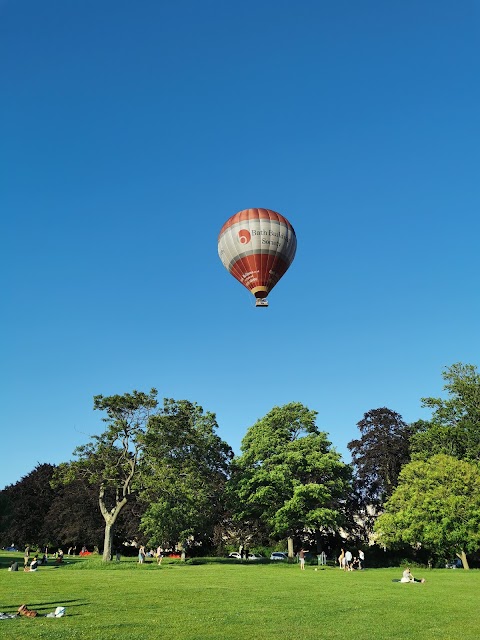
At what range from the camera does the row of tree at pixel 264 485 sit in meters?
46.2

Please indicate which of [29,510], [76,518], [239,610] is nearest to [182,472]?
[76,518]

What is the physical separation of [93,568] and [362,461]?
125 ft

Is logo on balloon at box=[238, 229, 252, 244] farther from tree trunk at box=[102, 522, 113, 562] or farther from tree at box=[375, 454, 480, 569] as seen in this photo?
tree at box=[375, 454, 480, 569]

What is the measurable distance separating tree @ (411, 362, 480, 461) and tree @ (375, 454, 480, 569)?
7.57 m

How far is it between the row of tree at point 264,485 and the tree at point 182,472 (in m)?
0.12

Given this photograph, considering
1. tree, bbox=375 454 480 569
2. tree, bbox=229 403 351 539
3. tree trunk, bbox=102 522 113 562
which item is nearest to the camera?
tree trunk, bbox=102 522 113 562

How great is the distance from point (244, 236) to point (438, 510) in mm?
30963

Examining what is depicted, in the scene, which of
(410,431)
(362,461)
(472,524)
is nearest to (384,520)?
(472,524)

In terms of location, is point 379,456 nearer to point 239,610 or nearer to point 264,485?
point 264,485

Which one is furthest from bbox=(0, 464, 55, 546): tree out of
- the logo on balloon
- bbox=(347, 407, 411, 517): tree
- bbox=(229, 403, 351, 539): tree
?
the logo on balloon

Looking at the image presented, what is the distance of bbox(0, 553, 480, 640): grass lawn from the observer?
13.2 m

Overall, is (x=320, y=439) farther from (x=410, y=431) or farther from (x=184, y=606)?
(x=184, y=606)

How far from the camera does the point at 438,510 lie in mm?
47781

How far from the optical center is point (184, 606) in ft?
58.7
